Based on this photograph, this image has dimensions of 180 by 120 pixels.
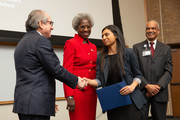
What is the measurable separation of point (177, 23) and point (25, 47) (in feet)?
18.0

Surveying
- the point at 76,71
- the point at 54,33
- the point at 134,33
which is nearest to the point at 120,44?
the point at 76,71

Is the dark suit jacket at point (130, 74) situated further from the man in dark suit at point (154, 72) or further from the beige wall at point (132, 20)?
the beige wall at point (132, 20)

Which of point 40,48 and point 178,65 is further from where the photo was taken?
point 178,65

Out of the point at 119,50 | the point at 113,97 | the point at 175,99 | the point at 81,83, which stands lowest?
the point at 175,99

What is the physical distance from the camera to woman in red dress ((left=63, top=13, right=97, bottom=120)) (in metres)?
2.26

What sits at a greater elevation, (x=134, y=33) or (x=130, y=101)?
(x=134, y=33)

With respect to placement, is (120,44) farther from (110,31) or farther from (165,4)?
(165,4)

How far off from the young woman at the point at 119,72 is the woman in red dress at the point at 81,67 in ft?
0.40

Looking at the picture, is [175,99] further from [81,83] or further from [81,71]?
[81,83]

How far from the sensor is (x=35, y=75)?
1764 mm

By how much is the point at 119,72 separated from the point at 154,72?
989mm

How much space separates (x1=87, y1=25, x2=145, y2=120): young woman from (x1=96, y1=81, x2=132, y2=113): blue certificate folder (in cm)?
4

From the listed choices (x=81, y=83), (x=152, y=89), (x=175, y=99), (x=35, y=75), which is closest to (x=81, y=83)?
(x=81, y=83)

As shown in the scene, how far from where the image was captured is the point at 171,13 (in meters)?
6.48
